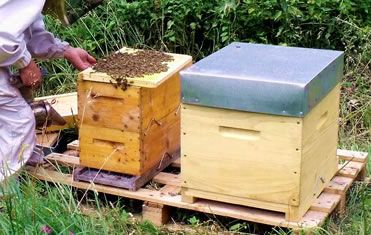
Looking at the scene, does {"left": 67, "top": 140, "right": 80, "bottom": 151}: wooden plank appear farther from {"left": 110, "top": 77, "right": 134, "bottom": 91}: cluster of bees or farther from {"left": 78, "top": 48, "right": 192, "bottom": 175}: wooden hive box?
{"left": 110, "top": 77, "right": 134, "bottom": 91}: cluster of bees

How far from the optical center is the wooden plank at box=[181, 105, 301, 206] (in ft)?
11.4

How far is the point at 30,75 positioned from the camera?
13.1 ft

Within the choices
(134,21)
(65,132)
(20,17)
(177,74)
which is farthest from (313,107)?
(134,21)

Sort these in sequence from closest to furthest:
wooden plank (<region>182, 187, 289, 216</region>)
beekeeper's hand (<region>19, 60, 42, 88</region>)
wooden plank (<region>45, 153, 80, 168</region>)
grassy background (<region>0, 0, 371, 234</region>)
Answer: wooden plank (<region>182, 187, 289, 216</region>), beekeeper's hand (<region>19, 60, 42, 88</region>), wooden plank (<region>45, 153, 80, 168</region>), grassy background (<region>0, 0, 371, 234</region>)

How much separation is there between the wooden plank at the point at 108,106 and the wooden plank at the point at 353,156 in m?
1.20

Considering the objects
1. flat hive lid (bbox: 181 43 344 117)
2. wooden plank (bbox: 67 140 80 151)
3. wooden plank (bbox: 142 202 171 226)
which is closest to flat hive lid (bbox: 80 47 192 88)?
flat hive lid (bbox: 181 43 344 117)

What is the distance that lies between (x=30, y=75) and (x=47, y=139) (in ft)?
2.57

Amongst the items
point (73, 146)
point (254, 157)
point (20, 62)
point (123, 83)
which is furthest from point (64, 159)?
point (254, 157)

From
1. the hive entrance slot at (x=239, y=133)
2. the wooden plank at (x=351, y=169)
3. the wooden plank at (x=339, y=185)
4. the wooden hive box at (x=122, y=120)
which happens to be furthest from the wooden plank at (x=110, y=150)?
the wooden plank at (x=351, y=169)

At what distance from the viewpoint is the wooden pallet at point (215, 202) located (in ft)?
12.0

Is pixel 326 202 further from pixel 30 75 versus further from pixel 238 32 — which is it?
pixel 238 32

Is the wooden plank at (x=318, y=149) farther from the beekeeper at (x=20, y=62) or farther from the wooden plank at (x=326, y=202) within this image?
the beekeeper at (x=20, y=62)

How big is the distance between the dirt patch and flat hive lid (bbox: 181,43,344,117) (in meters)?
0.32

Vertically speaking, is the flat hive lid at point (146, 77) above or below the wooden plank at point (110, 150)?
above
